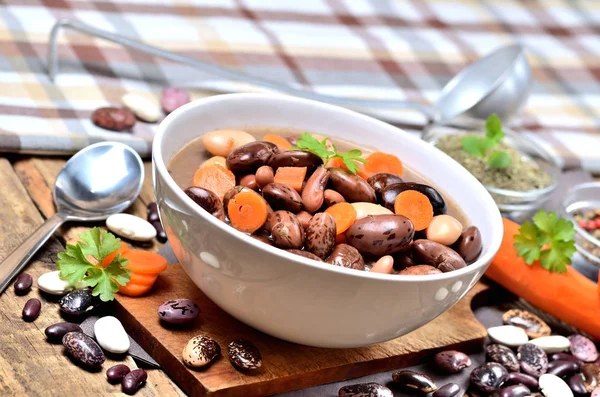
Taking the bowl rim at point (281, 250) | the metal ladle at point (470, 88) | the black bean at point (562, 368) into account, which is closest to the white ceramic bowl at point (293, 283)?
the bowl rim at point (281, 250)

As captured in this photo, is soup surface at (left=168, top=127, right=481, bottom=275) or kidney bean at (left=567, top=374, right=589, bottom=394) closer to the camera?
soup surface at (left=168, top=127, right=481, bottom=275)

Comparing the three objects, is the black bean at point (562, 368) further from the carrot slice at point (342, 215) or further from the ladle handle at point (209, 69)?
the ladle handle at point (209, 69)

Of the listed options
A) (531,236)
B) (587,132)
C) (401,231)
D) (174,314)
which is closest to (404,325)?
(401,231)

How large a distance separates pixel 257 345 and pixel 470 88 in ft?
4.70

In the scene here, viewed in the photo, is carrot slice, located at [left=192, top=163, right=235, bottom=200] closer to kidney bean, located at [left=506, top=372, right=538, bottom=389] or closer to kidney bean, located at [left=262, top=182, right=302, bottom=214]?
kidney bean, located at [left=262, top=182, right=302, bottom=214]

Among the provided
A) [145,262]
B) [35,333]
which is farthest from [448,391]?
[35,333]

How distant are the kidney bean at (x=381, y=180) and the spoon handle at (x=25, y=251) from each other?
0.66m

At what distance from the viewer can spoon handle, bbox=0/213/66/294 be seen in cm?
151

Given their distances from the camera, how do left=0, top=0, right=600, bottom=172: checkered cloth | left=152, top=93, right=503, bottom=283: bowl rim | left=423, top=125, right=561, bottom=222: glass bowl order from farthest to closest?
left=0, top=0, right=600, bottom=172: checkered cloth, left=423, top=125, right=561, bottom=222: glass bowl, left=152, top=93, right=503, bottom=283: bowl rim

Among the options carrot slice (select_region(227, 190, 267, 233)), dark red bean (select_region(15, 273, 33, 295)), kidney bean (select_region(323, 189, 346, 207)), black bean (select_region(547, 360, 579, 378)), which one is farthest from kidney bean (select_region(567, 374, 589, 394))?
dark red bean (select_region(15, 273, 33, 295))

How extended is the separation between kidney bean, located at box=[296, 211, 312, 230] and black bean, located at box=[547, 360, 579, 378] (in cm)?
63

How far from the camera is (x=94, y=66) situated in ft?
8.04

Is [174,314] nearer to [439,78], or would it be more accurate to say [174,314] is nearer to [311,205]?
[311,205]

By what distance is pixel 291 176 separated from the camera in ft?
4.98
